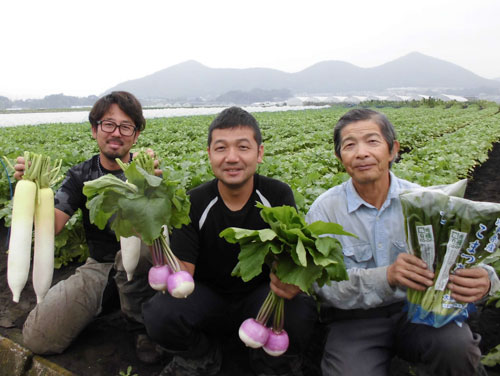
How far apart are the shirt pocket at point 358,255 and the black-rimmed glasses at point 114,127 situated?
167 cm

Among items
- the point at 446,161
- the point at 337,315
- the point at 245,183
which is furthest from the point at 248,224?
the point at 446,161

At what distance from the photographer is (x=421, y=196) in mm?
1580

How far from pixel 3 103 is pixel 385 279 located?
9199 cm

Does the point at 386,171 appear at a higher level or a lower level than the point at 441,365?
higher

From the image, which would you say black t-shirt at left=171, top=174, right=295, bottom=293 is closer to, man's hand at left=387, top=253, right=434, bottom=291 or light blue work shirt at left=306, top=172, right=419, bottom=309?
light blue work shirt at left=306, top=172, right=419, bottom=309

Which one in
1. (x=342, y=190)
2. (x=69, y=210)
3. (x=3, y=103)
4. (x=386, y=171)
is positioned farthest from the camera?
(x=3, y=103)

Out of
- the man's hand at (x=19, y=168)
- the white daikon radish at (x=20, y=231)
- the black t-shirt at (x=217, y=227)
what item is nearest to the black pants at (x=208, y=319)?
the black t-shirt at (x=217, y=227)

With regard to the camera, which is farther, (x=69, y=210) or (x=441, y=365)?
(x=69, y=210)

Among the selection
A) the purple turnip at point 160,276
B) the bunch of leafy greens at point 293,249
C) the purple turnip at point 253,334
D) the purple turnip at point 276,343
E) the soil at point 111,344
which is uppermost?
the bunch of leafy greens at point 293,249

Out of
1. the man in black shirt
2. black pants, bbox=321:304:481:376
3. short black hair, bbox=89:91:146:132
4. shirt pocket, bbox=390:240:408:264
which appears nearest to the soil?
the man in black shirt

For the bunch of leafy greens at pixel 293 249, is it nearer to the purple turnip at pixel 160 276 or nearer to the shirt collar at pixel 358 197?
the purple turnip at pixel 160 276

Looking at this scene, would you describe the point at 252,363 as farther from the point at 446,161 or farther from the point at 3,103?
the point at 3,103

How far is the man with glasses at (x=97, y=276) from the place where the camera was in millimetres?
2375

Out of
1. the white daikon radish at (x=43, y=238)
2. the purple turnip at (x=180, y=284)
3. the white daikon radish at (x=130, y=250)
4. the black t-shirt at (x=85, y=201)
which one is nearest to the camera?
the purple turnip at (x=180, y=284)
